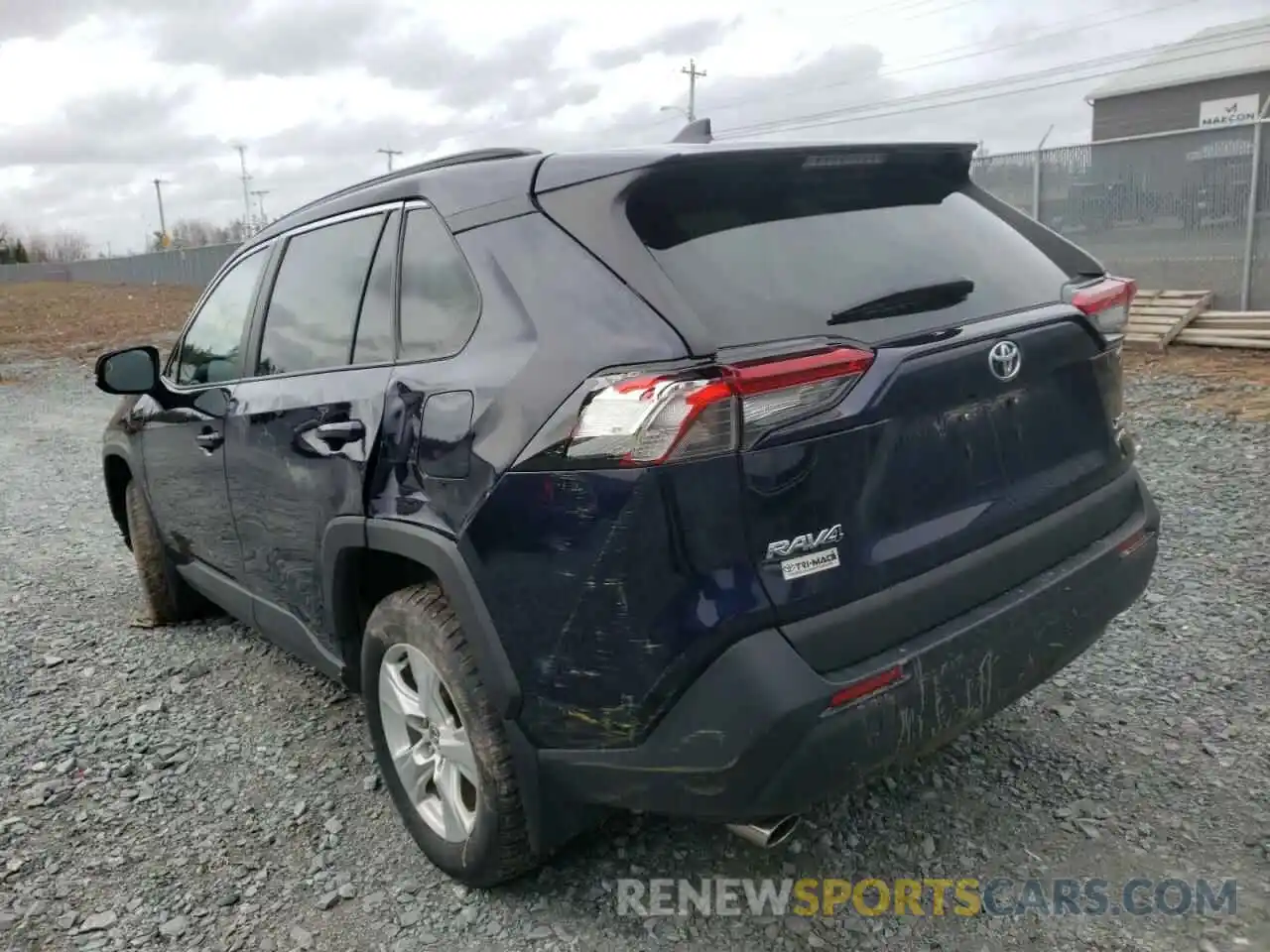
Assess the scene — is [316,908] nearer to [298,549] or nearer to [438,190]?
[298,549]

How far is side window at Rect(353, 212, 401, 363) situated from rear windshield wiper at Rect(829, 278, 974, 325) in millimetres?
1265

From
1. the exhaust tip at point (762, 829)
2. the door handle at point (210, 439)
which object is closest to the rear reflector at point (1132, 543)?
the exhaust tip at point (762, 829)

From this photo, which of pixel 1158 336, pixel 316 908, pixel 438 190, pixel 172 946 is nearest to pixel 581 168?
pixel 438 190

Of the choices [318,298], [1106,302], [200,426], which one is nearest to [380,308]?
[318,298]

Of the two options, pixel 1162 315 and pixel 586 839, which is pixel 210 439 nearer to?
pixel 586 839

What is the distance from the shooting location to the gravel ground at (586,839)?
2.42m

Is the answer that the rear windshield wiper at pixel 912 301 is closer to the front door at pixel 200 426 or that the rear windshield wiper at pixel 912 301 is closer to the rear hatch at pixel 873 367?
the rear hatch at pixel 873 367

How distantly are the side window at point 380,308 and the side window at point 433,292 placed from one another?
7cm

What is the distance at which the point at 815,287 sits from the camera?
2.17 m

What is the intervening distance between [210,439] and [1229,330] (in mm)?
10012

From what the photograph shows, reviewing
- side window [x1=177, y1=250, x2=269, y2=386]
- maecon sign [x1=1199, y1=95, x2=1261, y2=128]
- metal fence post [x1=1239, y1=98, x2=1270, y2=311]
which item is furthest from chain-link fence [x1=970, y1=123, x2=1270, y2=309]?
maecon sign [x1=1199, y1=95, x2=1261, y2=128]

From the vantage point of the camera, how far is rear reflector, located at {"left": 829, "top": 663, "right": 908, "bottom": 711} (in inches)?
76.4

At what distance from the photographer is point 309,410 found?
2.91 metres

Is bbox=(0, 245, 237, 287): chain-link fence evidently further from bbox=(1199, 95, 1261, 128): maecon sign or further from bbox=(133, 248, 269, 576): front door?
bbox=(1199, 95, 1261, 128): maecon sign
